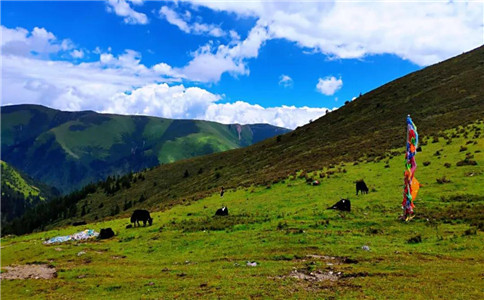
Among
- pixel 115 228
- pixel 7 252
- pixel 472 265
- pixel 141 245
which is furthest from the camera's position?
pixel 115 228

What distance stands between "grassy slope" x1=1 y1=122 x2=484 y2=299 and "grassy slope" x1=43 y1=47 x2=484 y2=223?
61.8ft

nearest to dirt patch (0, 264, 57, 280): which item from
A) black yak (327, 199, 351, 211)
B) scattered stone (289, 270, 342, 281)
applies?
scattered stone (289, 270, 342, 281)

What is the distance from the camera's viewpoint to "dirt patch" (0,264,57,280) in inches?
899

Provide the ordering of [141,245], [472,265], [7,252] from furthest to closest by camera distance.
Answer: [7,252], [141,245], [472,265]

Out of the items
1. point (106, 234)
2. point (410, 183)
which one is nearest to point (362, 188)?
point (410, 183)

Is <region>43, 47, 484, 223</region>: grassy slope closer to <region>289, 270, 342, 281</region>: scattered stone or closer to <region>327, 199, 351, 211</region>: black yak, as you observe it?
Answer: <region>327, 199, 351, 211</region>: black yak

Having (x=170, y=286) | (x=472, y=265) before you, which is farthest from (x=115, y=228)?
(x=472, y=265)

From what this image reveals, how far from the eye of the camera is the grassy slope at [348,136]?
60844mm

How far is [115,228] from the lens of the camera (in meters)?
41.5

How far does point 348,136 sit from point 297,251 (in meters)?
59.0

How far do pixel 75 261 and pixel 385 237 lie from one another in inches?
961

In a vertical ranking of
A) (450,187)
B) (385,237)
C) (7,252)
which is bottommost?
(7,252)

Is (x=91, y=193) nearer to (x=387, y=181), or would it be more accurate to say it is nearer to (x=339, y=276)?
(x=387, y=181)

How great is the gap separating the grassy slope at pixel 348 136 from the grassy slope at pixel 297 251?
18.8m
